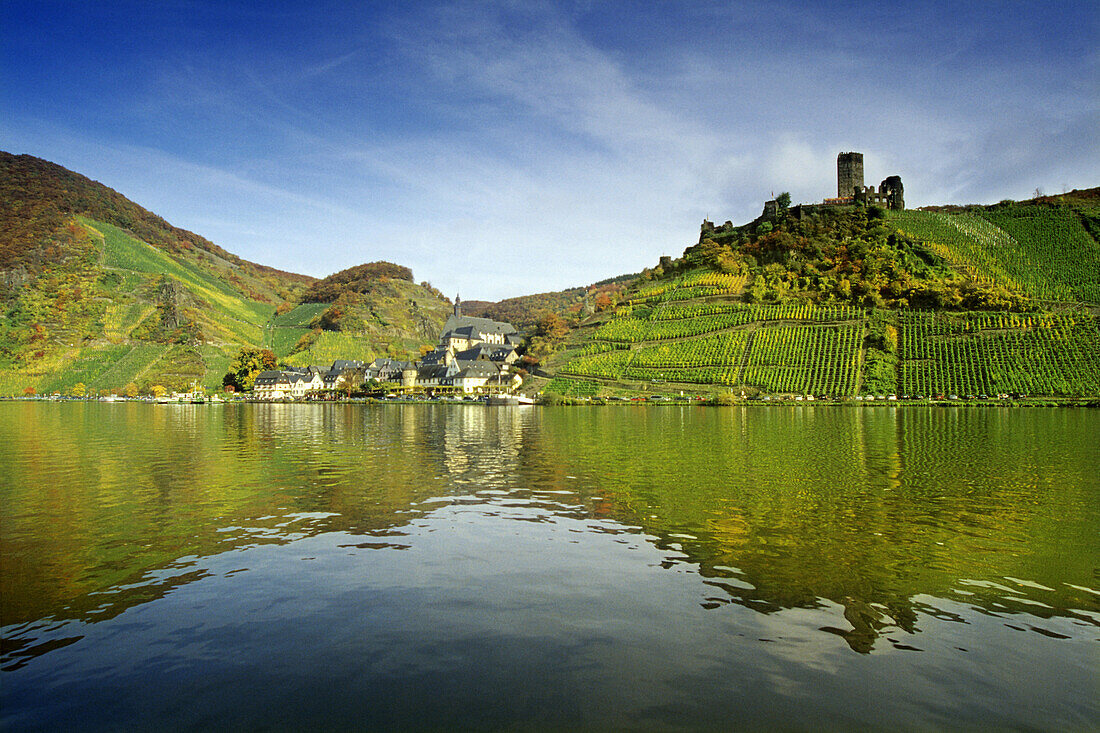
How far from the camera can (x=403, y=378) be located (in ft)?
483

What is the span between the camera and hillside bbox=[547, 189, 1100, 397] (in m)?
78.8

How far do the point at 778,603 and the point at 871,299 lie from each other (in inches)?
3931

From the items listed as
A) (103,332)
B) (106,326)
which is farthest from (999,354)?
(106,326)

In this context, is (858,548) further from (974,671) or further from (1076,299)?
(1076,299)

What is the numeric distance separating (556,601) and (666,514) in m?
7.09

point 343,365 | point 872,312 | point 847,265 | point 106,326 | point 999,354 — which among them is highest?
point 847,265

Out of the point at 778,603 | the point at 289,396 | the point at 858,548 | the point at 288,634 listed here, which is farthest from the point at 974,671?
the point at 289,396

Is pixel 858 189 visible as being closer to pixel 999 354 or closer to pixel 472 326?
pixel 999 354

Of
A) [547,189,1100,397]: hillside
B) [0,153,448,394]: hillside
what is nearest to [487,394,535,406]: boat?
[547,189,1100,397]: hillside

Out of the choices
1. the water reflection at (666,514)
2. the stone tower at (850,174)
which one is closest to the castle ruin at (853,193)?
the stone tower at (850,174)

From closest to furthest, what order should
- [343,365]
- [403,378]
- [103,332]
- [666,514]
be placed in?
Result: [666,514], [403,378], [343,365], [103,332]

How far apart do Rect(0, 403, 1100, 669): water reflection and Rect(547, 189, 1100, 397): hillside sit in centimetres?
4876

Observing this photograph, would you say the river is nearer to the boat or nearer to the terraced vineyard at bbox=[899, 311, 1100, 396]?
the terraced vineyard at bbox=[899, 311, 1100, 396]

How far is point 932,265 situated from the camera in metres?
103
